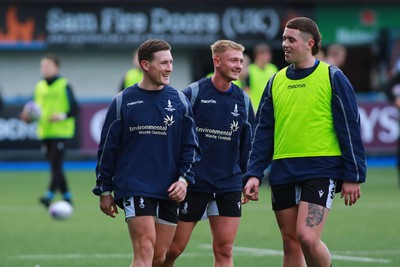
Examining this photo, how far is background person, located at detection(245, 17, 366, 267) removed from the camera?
902 centimetres

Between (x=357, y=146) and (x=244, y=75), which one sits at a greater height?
(x=357, y=146)

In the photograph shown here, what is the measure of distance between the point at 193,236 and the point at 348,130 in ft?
20.2

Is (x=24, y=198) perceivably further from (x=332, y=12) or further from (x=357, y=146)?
(x=332, y=12)

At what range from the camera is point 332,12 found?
34281mm

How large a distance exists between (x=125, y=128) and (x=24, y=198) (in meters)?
11.8

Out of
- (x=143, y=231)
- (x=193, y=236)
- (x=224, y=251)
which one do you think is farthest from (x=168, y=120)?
(x=193, y=236)

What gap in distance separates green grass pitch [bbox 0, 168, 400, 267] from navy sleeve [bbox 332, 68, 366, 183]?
3055 mm

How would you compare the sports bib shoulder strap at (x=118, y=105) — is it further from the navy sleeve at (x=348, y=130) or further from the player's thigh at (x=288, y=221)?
the navy sleeve at (x=348, y=130)

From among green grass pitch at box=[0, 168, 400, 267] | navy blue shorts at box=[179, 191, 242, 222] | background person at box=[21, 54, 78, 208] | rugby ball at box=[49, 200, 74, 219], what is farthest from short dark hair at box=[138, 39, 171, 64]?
background person at box=[21, 54, 78, 208]

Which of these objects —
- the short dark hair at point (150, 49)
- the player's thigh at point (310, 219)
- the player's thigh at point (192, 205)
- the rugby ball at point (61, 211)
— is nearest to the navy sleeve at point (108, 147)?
the short dark hair at point (150, 49)

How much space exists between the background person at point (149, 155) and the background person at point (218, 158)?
30.2 inches

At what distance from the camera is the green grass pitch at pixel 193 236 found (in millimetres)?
12375

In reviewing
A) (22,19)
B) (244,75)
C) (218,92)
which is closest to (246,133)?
(218,92)

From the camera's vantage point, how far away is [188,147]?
362 inches
